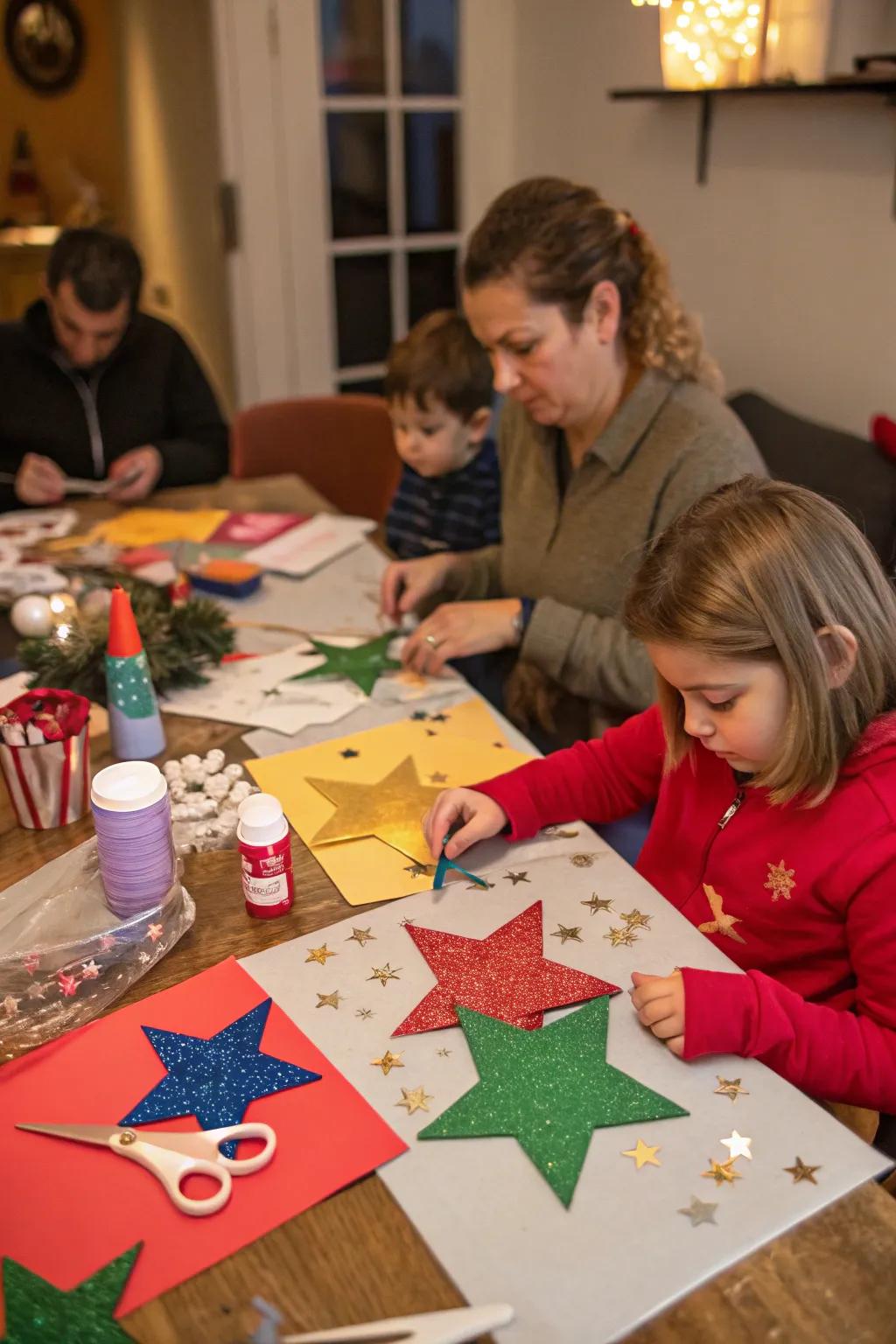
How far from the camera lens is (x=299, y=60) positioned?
10.6 ft

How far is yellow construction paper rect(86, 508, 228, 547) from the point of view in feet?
6.84

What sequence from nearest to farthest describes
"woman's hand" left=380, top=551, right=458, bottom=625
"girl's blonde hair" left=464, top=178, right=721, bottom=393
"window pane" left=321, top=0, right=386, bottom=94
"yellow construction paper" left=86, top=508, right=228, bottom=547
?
1. "girl's blonde hair" left=464, top=178, right=721, bottom=393
2. "woman's hand" left=380, top=551, right=458, bottom=625
3. "yellow construction paper" left=86, top=508, right=228, bottom=547
4. "window pane" left=321, top=0, right=386, bottom=94

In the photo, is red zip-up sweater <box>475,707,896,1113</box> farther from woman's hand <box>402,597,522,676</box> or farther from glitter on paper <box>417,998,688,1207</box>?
woman's hand <box>402,597,522,676</box>

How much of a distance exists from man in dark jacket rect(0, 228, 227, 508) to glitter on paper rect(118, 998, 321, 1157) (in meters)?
1.61

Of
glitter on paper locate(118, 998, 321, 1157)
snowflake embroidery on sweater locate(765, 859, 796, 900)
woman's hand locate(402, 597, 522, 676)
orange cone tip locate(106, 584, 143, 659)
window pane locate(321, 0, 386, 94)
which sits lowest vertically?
glitter on paper locate(118, 998, 321, 1157)

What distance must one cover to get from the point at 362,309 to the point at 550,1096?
10.4 ft

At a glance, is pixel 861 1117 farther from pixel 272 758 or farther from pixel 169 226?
pixel 169 226

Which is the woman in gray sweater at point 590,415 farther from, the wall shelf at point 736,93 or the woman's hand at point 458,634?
the wall shelf at point 736,93

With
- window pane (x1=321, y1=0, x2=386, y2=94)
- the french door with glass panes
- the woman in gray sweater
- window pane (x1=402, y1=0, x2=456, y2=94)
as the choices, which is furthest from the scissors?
window pane (x1=402, y1=0, x2=456, y2=94)

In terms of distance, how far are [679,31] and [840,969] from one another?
157cm

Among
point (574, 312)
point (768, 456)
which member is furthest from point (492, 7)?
point (574, 312)

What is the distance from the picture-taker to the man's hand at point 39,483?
226 cm

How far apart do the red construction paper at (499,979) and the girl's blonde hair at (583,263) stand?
954 millimetres

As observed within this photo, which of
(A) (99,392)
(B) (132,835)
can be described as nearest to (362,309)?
(A) (99,392)
